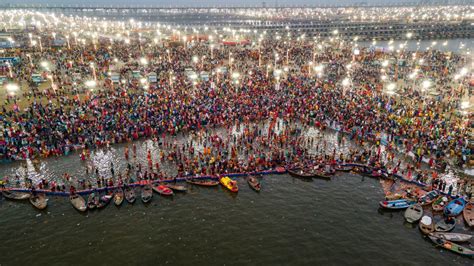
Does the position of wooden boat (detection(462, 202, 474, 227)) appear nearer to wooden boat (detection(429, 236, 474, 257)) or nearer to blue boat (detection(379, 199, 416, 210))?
wooden boat (detection(429, 236, 474, 257))

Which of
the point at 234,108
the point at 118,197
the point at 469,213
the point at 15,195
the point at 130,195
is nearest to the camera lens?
the point at 469,213

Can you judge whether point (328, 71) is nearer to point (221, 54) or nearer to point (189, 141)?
point (221, 54)

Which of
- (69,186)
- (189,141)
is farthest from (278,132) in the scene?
(69,186)

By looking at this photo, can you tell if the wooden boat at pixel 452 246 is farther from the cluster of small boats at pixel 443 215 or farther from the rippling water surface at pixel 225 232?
the rippling water surface at pixel 225 232

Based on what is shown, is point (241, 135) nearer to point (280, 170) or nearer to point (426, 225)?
point (280, 170)

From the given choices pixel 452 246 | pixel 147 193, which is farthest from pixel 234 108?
pixel 452 246

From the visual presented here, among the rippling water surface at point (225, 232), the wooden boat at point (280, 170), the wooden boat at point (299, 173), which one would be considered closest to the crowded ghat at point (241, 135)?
the wooden boat at point (280, 170)
